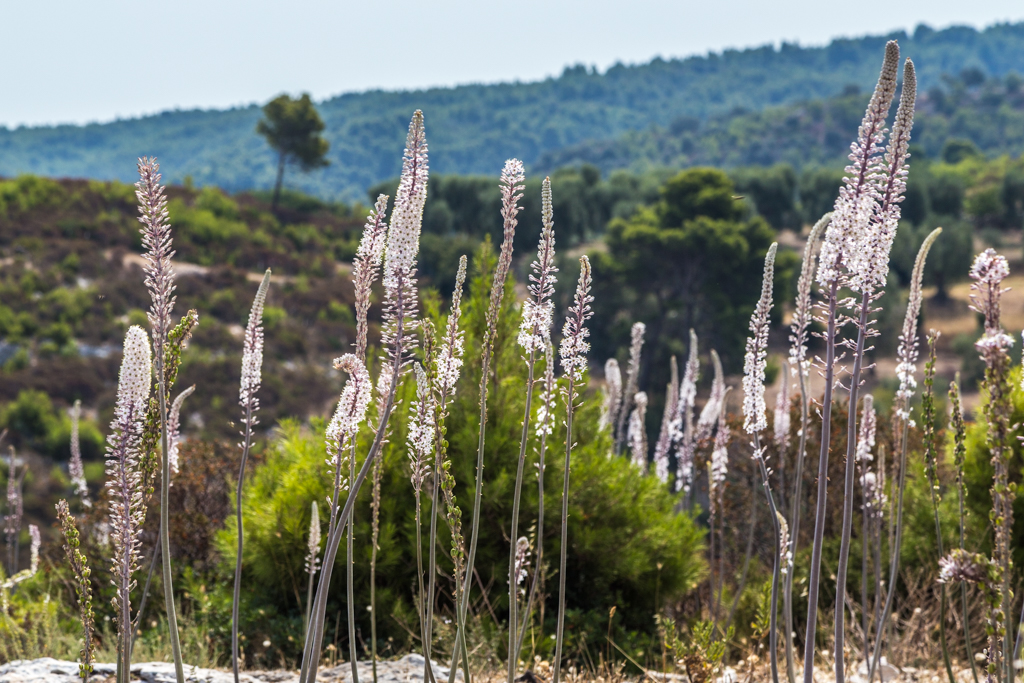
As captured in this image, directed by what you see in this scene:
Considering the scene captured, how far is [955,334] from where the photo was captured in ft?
153

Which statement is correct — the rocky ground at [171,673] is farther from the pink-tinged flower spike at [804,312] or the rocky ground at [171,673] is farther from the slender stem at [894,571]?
the pink-tinged flower spike at [804,312]

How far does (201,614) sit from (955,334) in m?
49.6

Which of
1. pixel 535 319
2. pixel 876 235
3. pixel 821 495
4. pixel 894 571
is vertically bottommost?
pixel 894 571

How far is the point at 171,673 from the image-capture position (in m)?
3.79

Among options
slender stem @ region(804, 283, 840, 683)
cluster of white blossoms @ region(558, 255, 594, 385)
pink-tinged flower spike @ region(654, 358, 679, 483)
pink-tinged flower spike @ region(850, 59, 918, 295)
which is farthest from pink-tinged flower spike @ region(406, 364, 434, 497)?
pink-tinged flower spike @ region(654, 358, 679, 483)

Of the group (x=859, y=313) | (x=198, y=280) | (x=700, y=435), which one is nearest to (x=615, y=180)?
(x=198, y=280)

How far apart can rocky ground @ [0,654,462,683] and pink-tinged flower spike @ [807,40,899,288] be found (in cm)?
296

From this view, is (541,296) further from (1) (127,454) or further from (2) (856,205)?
(1) (127,454)

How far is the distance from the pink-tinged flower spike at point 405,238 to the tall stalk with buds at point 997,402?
1554 mm

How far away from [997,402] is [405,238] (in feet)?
5.49

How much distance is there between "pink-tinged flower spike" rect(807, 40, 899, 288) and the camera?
2238 mm

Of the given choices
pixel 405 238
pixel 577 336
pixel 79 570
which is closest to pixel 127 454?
pixel 79 570

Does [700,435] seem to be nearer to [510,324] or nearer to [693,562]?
[693,562]

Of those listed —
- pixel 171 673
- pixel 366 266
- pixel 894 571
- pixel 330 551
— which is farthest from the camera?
pixel 171 673
